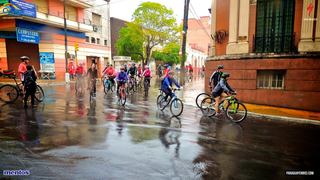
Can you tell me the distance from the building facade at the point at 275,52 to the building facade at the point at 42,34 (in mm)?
17956

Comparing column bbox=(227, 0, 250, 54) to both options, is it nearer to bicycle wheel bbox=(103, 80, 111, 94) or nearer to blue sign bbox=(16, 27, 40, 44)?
bicycle wheel bbox=(103, 80, 111, 94)

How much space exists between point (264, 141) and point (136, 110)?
5527 mm

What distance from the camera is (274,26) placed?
43.1 ft

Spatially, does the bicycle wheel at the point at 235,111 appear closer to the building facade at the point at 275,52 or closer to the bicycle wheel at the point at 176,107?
the bicycle wheel at the point at 176,107

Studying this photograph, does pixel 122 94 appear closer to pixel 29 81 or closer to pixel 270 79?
pixel 29 81

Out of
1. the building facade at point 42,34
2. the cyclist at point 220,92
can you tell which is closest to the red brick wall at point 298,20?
the cyclist at point 220,92

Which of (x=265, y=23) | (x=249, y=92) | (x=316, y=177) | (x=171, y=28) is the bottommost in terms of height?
(x=316, y=177)

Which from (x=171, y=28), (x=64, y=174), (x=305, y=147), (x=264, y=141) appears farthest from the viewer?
(x=171, y=28)

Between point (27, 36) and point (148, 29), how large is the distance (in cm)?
1721

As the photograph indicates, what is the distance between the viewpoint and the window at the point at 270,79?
41.9 ft

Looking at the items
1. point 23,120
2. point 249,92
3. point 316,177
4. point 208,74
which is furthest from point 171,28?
point 316,177

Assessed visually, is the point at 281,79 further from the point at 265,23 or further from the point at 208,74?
the point at 208,74

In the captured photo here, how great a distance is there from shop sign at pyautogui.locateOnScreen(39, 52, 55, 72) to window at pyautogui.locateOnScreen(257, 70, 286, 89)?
71.6 ft

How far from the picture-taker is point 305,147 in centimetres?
640
